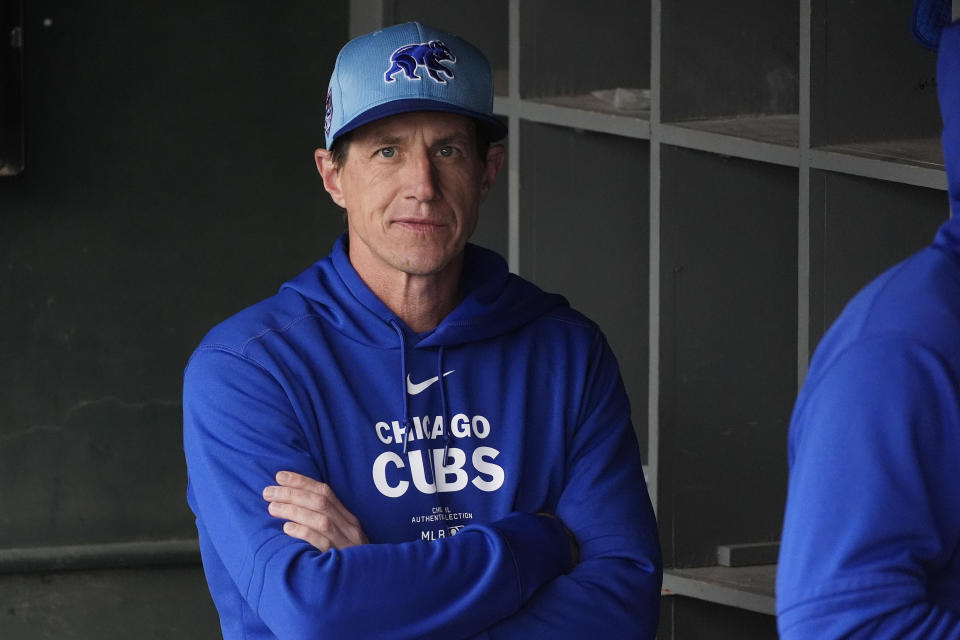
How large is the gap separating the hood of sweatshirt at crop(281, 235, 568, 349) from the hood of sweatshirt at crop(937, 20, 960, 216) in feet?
2.94

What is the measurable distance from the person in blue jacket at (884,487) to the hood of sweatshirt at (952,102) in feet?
0.30

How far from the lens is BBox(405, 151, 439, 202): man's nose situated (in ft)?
6.19

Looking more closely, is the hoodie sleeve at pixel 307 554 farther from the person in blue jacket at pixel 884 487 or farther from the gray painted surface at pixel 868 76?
the gray painted surface at pixel 868 76

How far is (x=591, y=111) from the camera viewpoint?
109 inches

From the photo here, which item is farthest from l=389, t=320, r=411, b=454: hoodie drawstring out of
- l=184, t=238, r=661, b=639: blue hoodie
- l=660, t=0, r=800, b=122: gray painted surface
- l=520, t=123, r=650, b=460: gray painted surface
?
l=520, t=123, r=650, b=460: gray painted surface

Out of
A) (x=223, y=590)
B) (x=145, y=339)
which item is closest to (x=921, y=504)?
(x=223, y=590)

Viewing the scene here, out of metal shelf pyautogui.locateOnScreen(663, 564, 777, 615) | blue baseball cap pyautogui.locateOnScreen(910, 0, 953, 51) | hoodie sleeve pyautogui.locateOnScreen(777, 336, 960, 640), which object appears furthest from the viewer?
metal shelf pyautogui.locateOnScreen(663, 564, 777, 615)

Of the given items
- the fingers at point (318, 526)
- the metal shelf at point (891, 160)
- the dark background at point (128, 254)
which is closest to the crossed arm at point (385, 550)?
the fingers at point (318, 526)

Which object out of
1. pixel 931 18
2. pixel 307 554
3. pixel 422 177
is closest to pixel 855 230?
pixel 422 177

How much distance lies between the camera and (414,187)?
189 cm

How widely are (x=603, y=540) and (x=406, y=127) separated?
62 centimetres

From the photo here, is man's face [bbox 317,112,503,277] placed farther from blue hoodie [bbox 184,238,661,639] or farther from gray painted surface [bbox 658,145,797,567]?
gray painted surface [bbox 658,145,797,567]

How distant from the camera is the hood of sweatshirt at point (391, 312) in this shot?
194 centimetres

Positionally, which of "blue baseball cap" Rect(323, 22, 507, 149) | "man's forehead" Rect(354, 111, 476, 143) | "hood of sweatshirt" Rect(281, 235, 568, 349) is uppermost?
"blue baseball cap" Rect(323, 22, 507, 149)
